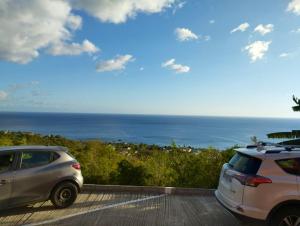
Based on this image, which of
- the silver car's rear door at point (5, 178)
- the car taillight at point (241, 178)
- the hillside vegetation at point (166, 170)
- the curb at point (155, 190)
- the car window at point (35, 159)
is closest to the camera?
the car taillight at point (241, 178)

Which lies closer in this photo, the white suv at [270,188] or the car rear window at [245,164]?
the white suv at [270,188]

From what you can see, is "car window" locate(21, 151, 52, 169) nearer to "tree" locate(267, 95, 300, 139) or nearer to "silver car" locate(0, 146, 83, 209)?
"silver car" locate(0, 146, 83, 209)

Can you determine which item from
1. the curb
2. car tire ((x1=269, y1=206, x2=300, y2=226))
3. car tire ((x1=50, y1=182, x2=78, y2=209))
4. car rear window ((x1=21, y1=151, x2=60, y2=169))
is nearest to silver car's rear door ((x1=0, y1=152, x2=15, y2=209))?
car rear window ((x1=21, y1=151, x2=60, y2=169))

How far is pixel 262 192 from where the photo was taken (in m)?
5.75

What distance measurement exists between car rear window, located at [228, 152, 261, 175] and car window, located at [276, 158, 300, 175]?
0.39m

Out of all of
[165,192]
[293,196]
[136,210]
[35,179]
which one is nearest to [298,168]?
[293,196]

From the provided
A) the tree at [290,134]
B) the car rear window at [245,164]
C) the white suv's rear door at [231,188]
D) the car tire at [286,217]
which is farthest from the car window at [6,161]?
the tree at [290,134]

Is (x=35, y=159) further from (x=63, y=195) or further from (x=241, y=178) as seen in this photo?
(x=241, y=178)

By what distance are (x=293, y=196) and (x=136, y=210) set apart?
3659 millimetres

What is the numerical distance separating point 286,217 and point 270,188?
57 cm

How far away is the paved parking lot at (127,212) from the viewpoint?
7.09 metres

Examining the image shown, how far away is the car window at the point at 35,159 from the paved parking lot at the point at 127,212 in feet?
3.51

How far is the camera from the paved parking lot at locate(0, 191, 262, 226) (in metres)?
7.09

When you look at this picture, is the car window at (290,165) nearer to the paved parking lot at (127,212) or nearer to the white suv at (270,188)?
the white suv at (270,188)
